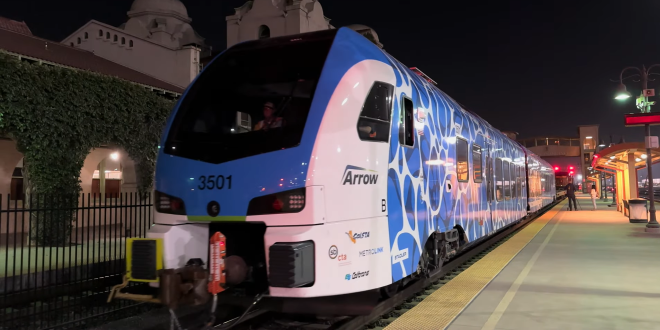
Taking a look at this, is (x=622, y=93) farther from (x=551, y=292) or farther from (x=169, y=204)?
(x=169, y=204)

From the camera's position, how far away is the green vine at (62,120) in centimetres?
1162

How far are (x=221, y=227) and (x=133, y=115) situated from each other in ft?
36.6

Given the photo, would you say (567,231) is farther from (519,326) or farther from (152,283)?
(152,283)

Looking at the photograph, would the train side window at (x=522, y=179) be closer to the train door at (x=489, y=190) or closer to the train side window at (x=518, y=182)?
the train side window at (x=518, y=182)

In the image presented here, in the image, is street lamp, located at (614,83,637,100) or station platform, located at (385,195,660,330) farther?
street lamp, located at (614,83,637,100)

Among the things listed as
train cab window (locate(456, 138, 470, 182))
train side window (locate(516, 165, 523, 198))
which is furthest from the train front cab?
train side window (locate(516, 165, 523, 198))

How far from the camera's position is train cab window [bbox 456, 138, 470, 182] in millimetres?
8093

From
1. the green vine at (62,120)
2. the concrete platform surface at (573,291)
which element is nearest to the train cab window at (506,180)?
the concrete platform surface at (573,291)

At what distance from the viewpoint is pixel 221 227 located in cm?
505

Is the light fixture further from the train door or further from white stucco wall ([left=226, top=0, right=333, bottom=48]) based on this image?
white stucco wall ([left=226, top=0, right=333, bottom=48])

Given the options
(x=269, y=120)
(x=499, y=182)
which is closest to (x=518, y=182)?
(x=499, y=182)

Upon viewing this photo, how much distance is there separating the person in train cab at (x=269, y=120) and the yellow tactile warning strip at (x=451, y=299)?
242 centimetres

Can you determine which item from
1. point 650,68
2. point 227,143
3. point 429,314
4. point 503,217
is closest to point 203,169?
point 227,143

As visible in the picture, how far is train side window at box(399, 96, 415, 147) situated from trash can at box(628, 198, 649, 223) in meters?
15.3
